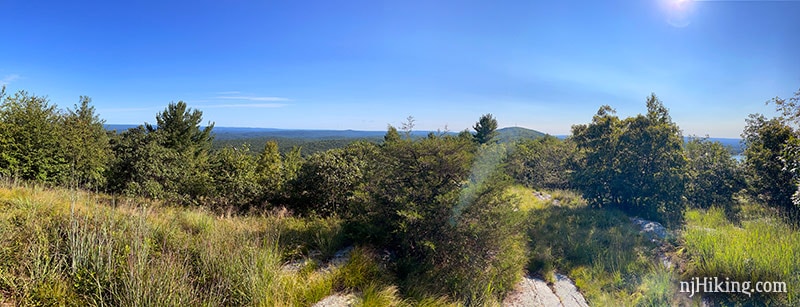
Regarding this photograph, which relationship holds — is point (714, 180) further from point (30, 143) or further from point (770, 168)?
point (30, 143)

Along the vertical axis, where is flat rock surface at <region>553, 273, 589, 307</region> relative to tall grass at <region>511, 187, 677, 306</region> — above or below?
below

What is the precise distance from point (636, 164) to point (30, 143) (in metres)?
20.5

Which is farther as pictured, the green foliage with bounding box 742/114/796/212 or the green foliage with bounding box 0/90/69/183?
the green foliage with bounding box 0/90/69/183

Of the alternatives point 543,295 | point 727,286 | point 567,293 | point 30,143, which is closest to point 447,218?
point 543,295

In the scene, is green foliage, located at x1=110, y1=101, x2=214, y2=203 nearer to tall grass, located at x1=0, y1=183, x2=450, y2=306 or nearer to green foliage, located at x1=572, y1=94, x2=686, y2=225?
tall grass, located at x1=0, y1=183, x2=450, y2=306

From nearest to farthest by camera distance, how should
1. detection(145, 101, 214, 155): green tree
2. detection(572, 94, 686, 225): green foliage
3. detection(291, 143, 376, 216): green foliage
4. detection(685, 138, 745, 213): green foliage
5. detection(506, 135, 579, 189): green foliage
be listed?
detection(291, 143, 376, 216): green foliage
detection(572, 94, 686, 225): green foliage
detection(685, 138, 745, 213): green foliage
detection(506, 135, 579, 189): green foliage
detection(145, 101, 214, 155): green tree

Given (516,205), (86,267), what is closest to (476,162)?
(516,205)

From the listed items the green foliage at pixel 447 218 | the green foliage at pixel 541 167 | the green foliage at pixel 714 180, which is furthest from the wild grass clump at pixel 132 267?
the green foliage at pixel 541 167

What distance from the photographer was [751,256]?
14.7ft

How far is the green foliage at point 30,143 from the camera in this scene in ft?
31.9

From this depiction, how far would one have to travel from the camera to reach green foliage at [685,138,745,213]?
333 inches

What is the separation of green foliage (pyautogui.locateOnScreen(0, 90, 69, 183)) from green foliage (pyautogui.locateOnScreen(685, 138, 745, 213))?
2121cm

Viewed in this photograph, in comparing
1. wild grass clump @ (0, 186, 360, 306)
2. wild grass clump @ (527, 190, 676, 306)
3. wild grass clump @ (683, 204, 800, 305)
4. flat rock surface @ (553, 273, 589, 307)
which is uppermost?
wild grass clump @ (0, 186, 360, 306)

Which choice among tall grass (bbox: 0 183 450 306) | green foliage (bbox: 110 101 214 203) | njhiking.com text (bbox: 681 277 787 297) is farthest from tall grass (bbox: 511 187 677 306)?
green foliage (bbox: 110 101 214 203)
